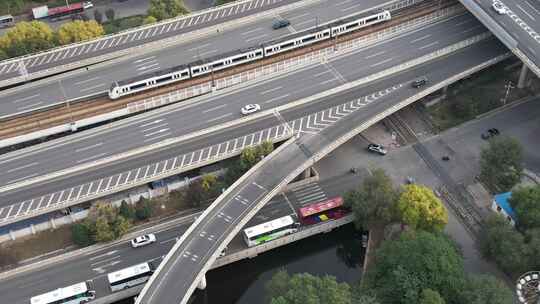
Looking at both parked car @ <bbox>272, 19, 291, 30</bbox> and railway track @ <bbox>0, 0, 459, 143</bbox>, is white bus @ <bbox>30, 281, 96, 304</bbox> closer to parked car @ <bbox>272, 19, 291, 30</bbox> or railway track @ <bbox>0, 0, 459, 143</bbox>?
railway track @ <bbox>0, 0, 459, 143</bbox>

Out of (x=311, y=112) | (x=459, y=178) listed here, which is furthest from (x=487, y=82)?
(x=311, y=112)

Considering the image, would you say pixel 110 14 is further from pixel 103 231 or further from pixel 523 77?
pixel 523 77

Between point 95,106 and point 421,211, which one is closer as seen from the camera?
point 421,211

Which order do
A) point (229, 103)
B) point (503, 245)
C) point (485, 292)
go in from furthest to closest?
1. point (229, 103)
2. point (503, 245)
3. point (485, 292)

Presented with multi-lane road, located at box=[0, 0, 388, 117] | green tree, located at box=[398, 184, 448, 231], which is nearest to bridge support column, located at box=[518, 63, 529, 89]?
multi-lane road, located at box=[0, 0, 388, 117]

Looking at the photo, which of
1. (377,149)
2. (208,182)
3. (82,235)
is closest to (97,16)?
(208,182)

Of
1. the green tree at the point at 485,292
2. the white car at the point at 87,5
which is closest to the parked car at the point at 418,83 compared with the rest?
the green tree at the point at 485,292
